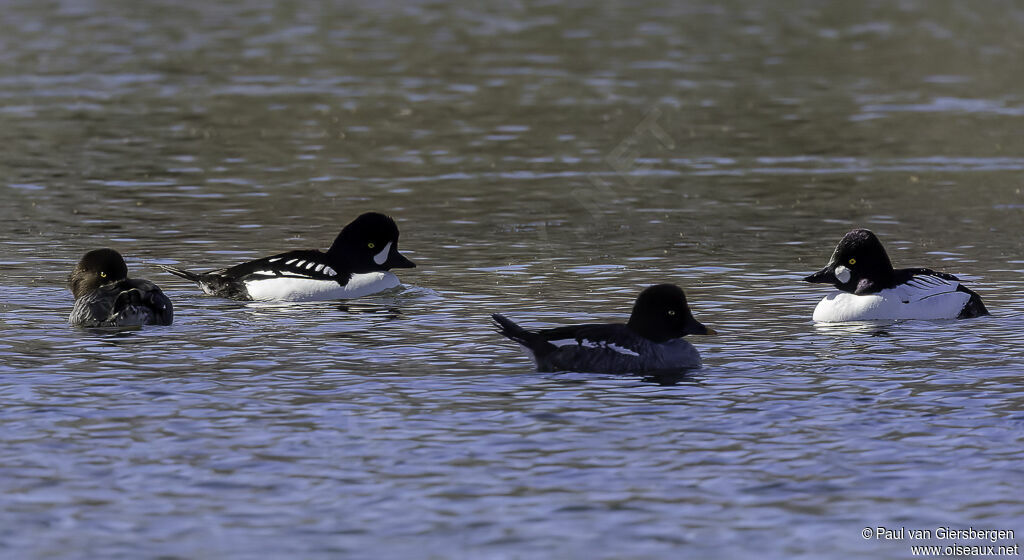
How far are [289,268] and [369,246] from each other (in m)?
1.06

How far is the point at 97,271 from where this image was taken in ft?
55.1

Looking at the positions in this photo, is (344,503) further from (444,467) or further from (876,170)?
(876,170)

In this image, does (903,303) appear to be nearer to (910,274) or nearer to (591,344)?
(910,274)

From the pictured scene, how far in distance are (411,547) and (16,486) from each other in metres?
2.87

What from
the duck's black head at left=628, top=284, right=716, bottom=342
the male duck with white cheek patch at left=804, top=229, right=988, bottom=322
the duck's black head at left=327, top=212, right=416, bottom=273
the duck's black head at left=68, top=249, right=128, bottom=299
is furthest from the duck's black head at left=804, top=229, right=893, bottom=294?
the duck's black head at left=68, top=249, right=128, bottom=299

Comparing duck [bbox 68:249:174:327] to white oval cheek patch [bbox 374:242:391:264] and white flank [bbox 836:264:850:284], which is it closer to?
white oval cheek patch [bbox 374:242:391:264]

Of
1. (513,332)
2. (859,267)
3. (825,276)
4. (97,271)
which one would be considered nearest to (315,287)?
(97,271)

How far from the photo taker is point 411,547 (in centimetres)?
937

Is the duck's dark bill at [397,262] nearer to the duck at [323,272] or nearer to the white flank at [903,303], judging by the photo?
the duck at [323,272]

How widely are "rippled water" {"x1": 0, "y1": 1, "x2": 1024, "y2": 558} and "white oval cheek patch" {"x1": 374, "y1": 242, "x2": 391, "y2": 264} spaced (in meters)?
0.40

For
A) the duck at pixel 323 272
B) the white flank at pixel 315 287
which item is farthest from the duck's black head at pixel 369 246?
the white flank at pixel 315 287

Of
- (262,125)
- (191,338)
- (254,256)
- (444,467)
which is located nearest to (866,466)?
(444,467)

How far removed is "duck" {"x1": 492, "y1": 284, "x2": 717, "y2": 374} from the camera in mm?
13812

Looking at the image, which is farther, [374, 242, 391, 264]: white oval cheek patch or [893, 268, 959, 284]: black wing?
[374, 242, 391, 264]: white oval cheek patch
